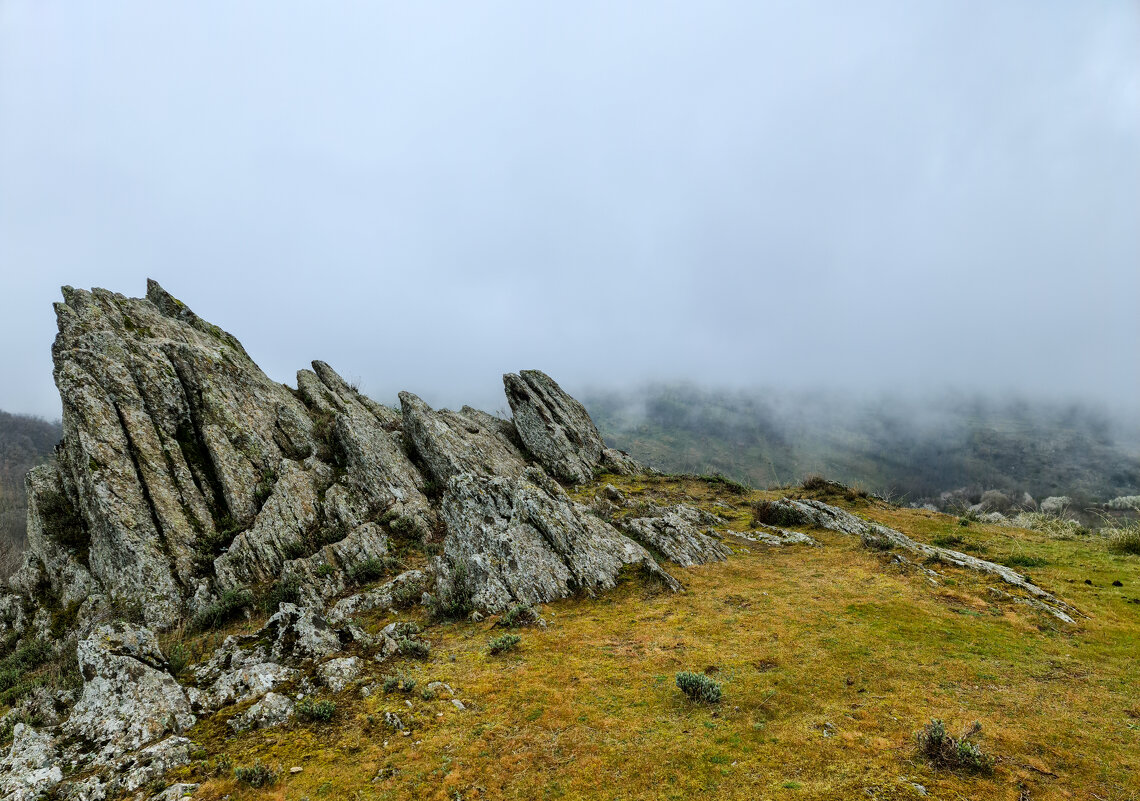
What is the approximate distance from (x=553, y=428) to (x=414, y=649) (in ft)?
164

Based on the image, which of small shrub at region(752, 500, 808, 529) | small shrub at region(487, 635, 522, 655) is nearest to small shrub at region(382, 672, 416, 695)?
small shrub at region(487, 635, 522, 655)

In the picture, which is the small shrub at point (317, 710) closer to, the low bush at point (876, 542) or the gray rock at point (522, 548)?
the gray rock at point (522, 548)

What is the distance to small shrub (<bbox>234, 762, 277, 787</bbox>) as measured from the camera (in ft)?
42.7

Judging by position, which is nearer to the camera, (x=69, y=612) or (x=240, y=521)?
(x=69, y=612)

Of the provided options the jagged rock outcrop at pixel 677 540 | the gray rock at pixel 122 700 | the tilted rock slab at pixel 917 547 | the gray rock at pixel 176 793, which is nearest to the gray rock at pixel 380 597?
the gray rock at pixel 122 700

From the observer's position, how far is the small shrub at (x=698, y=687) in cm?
1592

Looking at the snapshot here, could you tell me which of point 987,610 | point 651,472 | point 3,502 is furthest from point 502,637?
point 3,502

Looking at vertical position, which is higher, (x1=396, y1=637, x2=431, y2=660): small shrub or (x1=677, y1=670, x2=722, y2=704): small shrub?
(x1=396, y1=637, x2=431, y2=660): small shrub

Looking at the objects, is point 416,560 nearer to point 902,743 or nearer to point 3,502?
point 902,743

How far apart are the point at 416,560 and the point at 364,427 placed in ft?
66.1

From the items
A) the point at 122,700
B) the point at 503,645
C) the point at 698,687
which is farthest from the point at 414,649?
the point at 698,687

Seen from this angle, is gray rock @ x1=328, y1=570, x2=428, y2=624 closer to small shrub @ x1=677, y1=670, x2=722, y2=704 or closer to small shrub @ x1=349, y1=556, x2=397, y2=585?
small shrub @ x1=349, y1=556, x2=397, y2=585

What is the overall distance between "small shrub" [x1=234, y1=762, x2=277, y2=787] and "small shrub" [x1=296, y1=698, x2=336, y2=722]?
9.42 feet

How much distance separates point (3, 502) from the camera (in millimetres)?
184750
